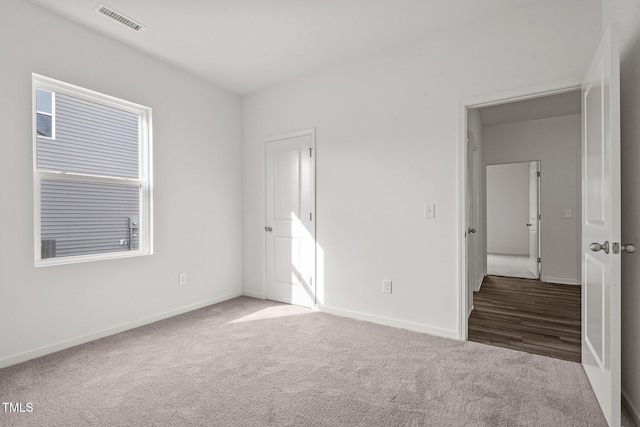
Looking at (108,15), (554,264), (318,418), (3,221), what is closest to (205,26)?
(108,15)

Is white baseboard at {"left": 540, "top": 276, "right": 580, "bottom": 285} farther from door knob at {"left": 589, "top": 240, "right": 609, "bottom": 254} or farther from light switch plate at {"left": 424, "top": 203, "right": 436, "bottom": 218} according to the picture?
door knob at {"left": 589, "top": 240, "right": 609, "bottom": 254}

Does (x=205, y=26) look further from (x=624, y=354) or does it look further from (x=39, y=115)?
(x=624, y=354)

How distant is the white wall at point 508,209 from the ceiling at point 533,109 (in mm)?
3539

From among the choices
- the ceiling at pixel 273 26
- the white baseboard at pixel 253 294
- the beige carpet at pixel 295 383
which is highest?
the ceiling at pixel 273 26

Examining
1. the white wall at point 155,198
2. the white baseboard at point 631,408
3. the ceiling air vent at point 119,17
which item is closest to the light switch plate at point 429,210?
the white baseboard at point 631,408

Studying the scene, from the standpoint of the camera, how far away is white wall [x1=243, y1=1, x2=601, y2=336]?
257 cm

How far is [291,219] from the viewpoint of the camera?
4.02 metres

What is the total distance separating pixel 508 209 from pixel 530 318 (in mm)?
6070

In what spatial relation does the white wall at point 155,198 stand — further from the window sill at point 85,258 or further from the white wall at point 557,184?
the white wall at point 557,184

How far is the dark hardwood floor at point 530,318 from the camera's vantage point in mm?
2811

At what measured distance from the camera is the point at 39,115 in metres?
2.62

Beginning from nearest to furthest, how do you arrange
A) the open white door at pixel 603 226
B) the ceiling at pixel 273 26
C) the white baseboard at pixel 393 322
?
the open white door at pixel 603 226, the ceiling at pixel 273 26, the white baseboard at pixel 393 322

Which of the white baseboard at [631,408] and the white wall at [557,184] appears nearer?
the white baseboard at [631,408]

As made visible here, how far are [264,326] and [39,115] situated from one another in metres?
2.66
